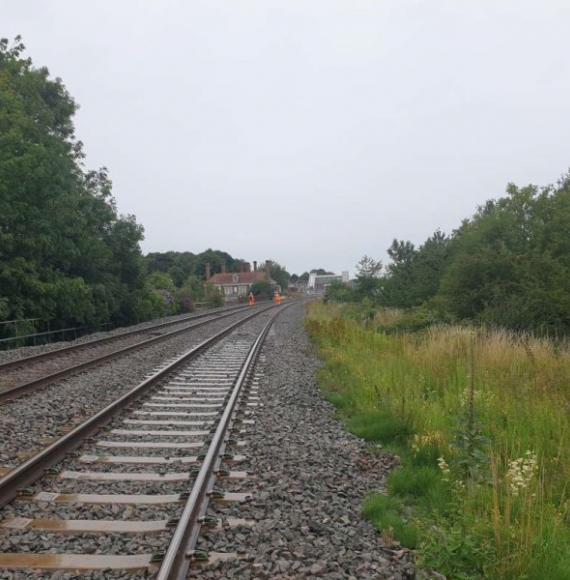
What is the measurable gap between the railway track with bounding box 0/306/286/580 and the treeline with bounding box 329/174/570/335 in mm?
9964

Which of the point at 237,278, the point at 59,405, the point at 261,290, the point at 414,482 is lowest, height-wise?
the point at 414,482

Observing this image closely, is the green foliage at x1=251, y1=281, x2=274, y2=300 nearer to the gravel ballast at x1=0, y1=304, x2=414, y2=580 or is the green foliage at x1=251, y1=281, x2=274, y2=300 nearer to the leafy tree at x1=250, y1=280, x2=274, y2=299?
the leafy tree at x1=250, y1=280, x2=274, y2=299

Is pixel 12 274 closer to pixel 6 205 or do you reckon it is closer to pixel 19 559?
pixel 6 205

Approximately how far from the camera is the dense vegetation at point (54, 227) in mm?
20125

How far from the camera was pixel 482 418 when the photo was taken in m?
6.33

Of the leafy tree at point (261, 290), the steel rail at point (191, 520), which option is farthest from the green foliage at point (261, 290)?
the steel rail at point (191, 520)

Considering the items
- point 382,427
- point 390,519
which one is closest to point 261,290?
point 382,427

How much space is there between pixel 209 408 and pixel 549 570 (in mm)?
5832

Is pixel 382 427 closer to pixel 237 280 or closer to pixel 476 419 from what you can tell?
pixel 476 419

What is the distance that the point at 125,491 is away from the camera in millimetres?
4914

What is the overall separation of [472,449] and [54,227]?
73.0 feet

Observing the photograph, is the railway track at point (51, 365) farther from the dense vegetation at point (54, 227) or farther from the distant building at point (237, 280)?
the distant building at point (237, 280)

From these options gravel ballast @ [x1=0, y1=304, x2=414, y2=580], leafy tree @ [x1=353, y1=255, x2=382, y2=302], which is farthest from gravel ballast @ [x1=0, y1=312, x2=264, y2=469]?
leafy tree @ [x1=353, y1=255, x2=382, y2=302]

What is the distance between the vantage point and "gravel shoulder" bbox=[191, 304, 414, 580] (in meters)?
3.68
